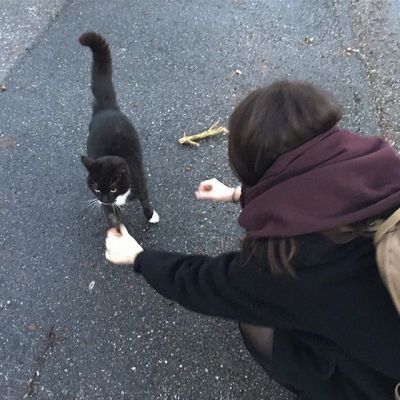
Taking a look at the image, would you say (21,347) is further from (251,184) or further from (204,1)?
(204,1)

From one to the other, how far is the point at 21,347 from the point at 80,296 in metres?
0.28

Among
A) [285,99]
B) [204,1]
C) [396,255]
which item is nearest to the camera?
[396,255]

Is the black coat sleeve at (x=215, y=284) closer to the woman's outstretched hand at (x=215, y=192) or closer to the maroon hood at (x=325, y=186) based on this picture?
the maroon hood at (x=325, y=186)

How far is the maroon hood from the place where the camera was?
1012mm

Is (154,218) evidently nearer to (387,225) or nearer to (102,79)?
(102,79)

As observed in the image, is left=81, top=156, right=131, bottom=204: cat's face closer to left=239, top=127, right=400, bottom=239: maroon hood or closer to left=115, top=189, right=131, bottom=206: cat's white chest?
left=115, top=189, right=131, bottom=206: cat's white chest

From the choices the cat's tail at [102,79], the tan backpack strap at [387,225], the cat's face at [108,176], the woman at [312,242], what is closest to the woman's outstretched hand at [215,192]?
the cat's face at [108,176]

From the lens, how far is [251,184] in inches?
47.9

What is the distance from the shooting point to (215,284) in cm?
122

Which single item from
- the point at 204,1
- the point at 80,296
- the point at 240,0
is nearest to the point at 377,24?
the point at 240,0

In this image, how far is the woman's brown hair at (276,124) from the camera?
3.57ft

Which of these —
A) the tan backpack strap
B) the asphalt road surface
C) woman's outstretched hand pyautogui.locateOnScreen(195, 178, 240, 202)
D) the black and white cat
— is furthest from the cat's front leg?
the tan backpack strap

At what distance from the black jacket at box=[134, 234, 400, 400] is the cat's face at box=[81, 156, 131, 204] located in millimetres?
541

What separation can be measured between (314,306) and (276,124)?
1.41 feet
